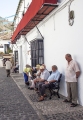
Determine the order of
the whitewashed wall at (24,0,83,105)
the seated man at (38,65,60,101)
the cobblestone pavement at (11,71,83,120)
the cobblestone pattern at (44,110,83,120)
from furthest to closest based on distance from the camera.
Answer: the seated man at (38,65,60,101) → the whitewashed wall at (24,0,83,105) → the cobblestone pavement at (11,71,83,120) → the cobblestone pattern at (44,110,83,120)

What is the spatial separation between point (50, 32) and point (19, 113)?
4.42 meters

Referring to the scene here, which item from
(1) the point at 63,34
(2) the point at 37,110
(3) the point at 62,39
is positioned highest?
(1) the point at 63,34

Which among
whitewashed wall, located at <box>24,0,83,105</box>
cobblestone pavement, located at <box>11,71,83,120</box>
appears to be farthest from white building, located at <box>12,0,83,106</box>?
cobblestone pavement, located at <box>11,71,83,120</box>

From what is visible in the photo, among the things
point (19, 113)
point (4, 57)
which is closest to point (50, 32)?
point (19, 113)

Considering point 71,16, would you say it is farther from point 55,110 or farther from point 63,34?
point 55,110

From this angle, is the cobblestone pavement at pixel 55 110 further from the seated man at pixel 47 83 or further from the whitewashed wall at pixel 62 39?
the whitewashed wall at pixel 62 39

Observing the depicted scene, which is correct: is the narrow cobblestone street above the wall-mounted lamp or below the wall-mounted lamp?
below

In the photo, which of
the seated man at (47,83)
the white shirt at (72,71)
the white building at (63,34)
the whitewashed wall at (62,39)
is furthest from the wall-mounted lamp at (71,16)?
the seated man at (47,83)

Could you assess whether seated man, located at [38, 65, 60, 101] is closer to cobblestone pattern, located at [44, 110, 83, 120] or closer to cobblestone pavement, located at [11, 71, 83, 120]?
cobblestone pavement, located at [11, 71, 83, 120]

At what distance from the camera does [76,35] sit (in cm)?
639

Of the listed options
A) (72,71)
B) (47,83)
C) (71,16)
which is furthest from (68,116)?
(71,16)

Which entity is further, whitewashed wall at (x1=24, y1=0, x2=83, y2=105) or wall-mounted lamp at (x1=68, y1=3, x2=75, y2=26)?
wall-mounted lamp at (x1=68, y1=3, x2=75, y2=26)

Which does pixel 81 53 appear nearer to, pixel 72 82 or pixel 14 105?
pixel 72 82

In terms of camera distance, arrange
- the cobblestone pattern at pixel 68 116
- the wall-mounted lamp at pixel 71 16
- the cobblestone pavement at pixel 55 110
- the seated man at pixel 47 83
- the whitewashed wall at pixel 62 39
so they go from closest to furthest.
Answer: the cobblestone pattern at pixel 68 116
the cobblestone pavement at pixel 55 110
the whitewashed wall at pixel 62 39
the wall-mounted lamp at pixel 71 16
the seated man at pixel 47 83
